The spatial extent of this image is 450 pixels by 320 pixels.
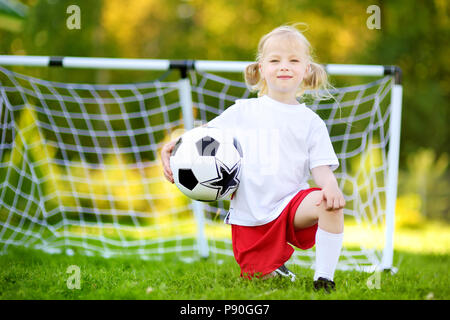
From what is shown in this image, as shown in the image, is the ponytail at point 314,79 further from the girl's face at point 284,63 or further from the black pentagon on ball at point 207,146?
the black pentagon on ball at point 207,146

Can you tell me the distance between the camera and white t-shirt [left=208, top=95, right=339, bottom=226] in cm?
226

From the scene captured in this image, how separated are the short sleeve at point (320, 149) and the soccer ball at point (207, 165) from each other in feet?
1.13

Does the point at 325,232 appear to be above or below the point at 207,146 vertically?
below

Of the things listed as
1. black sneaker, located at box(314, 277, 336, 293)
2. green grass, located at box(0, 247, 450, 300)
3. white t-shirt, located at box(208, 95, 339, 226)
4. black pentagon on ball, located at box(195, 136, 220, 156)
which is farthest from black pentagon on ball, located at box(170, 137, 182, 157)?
black sneaker, located at box(314, 277, 336, 293)

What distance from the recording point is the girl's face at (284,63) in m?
2.26

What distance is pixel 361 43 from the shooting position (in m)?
10.2

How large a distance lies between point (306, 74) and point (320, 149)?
442 millimetres

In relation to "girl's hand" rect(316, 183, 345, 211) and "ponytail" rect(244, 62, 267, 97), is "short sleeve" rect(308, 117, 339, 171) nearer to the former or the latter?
"girl's hand" rect(316, 183, 345, 211)

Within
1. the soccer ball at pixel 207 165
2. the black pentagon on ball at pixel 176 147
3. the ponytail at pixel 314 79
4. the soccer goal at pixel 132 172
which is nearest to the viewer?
the soccer ball at pixel 207 165

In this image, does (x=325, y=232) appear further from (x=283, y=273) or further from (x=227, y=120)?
(x=227, y=120)

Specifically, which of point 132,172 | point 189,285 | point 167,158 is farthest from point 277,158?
point 132,172

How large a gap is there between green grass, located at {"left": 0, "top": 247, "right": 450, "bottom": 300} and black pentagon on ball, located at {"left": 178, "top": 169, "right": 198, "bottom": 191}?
47 centimetres

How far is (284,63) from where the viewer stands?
226 cm

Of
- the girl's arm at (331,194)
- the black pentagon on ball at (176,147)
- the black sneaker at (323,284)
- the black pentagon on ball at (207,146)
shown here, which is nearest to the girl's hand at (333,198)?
the girl's arm at (331,194)
